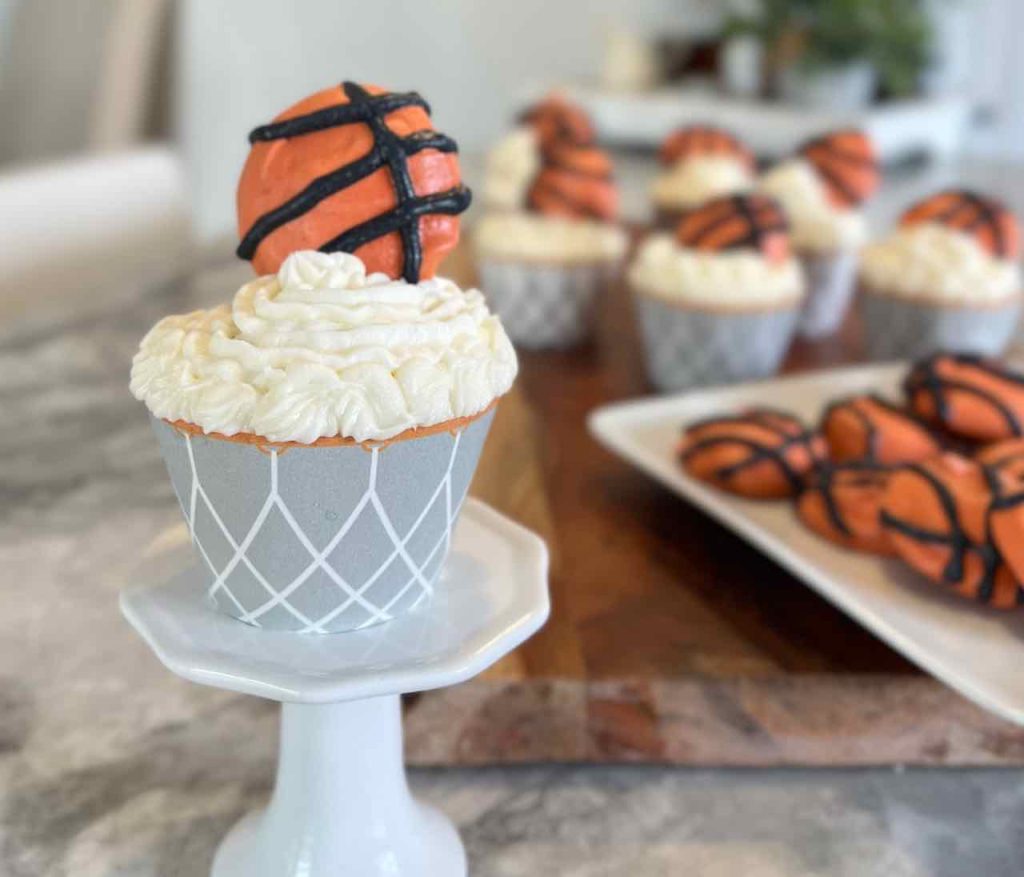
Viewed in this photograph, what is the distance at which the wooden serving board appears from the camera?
29.6 inches

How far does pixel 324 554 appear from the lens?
0.55m

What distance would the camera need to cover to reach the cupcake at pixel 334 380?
0.52 meters

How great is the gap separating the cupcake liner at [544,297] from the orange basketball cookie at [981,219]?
16.0 inches

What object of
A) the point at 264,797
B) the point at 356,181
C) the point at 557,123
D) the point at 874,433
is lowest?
the point at 264,797

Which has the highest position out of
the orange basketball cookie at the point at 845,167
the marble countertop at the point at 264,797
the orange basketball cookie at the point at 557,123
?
the orange basketball cookie at the point at 557,123

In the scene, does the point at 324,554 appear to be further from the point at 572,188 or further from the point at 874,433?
the point at 572,188

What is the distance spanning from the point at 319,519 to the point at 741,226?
0.86m

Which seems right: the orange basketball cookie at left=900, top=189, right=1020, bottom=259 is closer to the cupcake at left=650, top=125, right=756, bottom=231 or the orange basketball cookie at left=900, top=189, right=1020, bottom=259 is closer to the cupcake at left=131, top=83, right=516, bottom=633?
the cupcake at left=650, top=125, right=756, bottom=231

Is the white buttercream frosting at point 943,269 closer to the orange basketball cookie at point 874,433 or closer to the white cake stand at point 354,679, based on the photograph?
the orange basketball cookie at point 874,433

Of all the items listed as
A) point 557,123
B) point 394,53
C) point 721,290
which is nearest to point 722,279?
point 721,290

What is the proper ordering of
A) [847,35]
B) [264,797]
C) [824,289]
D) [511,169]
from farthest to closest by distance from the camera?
[847,35] → [511,169] → [824,289] → [264,797]

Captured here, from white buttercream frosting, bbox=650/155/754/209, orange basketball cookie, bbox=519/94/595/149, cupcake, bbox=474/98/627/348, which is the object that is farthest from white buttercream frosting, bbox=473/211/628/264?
white buttercream frosting, bbox=650/155/754/209

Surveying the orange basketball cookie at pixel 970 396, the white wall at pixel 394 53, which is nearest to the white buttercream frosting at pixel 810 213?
the orange basketball cookie at pixel 970 396

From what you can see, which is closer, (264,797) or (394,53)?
(264,797)
